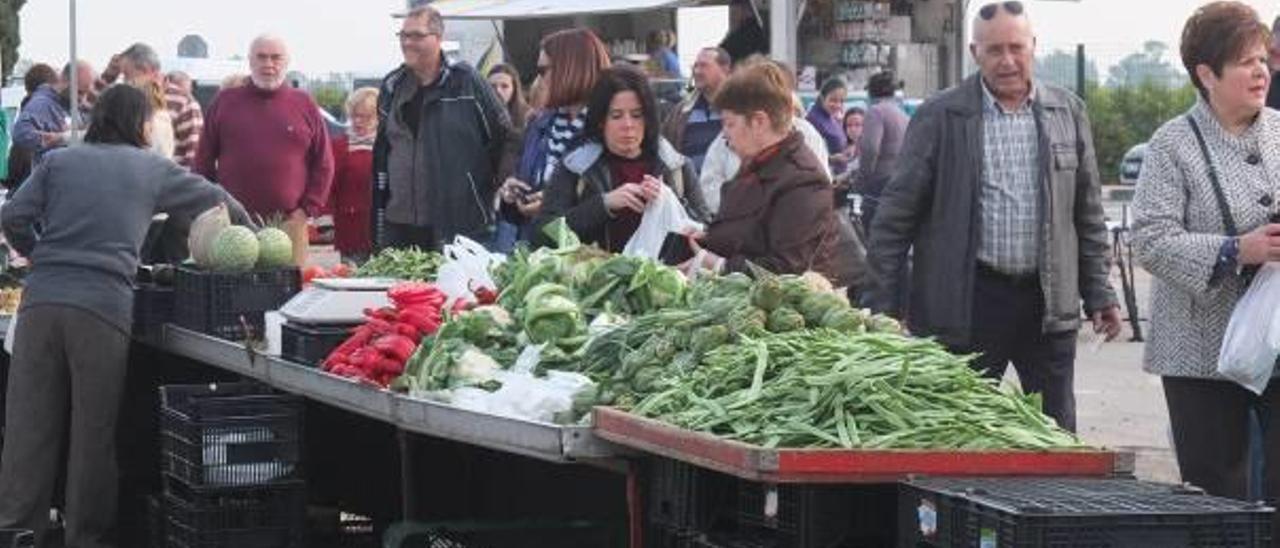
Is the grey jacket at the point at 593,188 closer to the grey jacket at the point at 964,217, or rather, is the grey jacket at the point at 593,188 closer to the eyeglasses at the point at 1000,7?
the grey jacket at the point at 964,217

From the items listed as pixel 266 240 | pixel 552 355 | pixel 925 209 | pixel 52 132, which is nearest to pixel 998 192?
pixel 925 209

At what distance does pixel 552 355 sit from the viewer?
7914 millimetres

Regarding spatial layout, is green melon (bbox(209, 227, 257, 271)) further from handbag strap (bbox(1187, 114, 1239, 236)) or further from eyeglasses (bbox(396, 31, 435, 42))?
handbag strap (bbox(1187, 114, 1239, 236))

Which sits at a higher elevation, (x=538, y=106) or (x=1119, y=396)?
(x=538, y=106)

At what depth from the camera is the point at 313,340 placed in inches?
353

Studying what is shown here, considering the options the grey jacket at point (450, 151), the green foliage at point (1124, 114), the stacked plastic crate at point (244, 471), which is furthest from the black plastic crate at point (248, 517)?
the green foliage at point (1124, 114)

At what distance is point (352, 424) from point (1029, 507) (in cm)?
529

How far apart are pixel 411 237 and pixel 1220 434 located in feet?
19.4

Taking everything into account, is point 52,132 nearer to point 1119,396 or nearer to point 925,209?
point 1119,396

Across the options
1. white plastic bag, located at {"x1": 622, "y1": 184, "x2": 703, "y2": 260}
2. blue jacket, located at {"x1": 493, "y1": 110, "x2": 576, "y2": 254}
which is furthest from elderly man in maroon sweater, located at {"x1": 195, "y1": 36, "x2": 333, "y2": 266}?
white plastic bag, located at {"x1": 622, "y1": 184, "x2": 703, "y2": 260}

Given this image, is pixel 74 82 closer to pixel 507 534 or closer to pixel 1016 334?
pixel 507 534

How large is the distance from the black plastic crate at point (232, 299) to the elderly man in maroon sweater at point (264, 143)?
4541 millimetres

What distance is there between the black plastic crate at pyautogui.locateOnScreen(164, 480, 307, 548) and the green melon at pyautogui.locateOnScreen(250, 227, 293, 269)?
124 centimetres

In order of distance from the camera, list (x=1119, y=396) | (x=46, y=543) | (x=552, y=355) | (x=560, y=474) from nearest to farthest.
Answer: (x=552, y=355), (x=560, y=474), (x=46, y=543), (x=1119, y=396)
